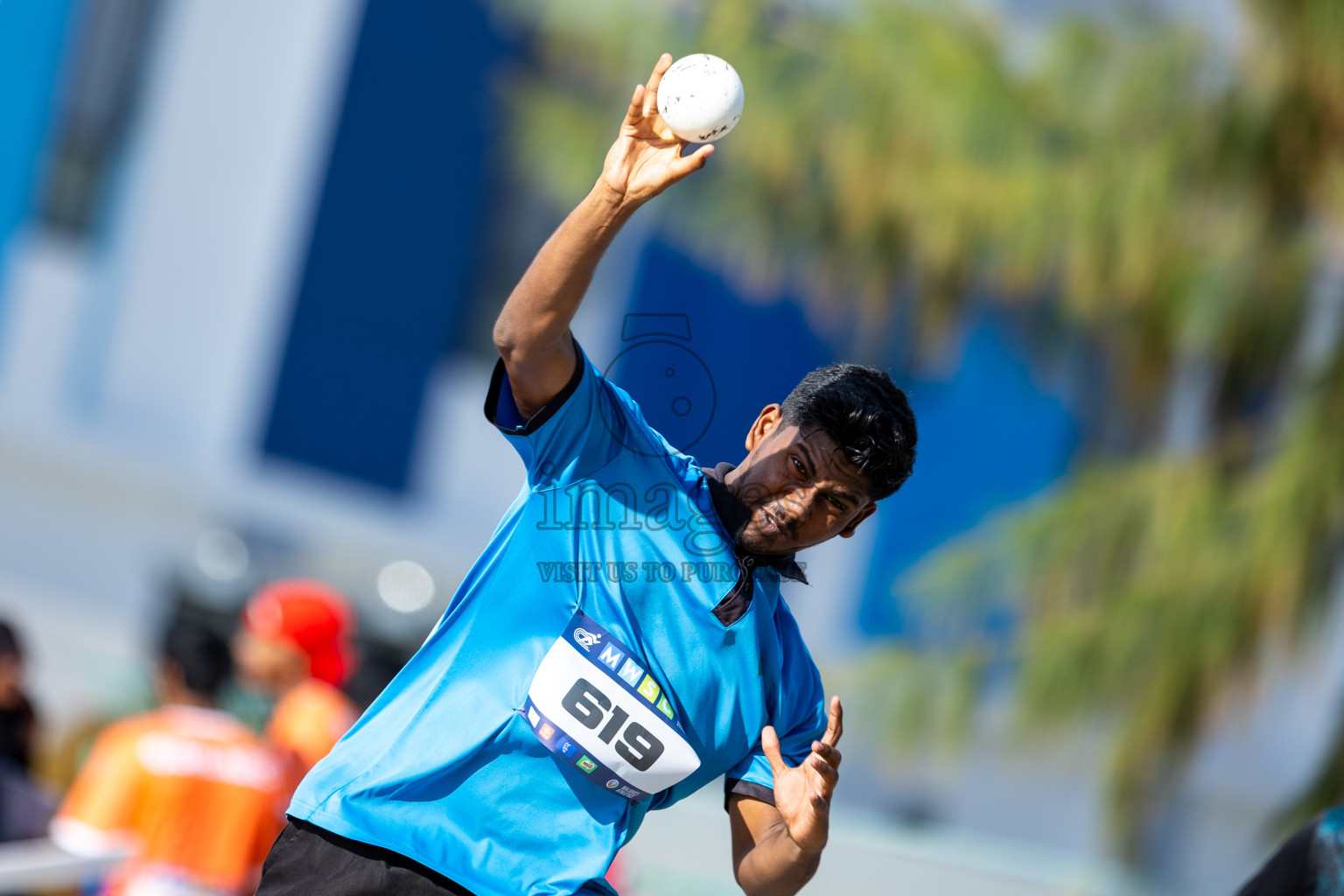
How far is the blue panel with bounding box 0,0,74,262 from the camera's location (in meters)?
7.68

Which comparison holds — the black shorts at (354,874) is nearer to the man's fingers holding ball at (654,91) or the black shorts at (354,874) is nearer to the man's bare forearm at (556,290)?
the man's bare forearm at (556,290)

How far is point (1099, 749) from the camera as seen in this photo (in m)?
4.41

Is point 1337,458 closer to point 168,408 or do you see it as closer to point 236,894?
point 236,894

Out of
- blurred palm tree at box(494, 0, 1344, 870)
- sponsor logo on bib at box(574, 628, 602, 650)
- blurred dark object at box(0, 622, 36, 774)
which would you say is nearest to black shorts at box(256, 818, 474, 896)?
sponsor logo on bib at box(574, 628, 602, 650)

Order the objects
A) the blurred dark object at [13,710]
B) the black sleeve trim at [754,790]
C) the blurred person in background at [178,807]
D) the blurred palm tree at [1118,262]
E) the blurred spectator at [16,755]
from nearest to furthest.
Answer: the black sleeve trim at [754,790]
the blurred person in background at [178,807]
the blurred spectator at [16,755]
the blurred dark object at [13,710]
the blurred palm tree at [1118,262]

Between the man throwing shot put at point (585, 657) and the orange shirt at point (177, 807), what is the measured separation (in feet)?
5.99

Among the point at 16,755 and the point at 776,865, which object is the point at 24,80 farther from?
the point at 776,865

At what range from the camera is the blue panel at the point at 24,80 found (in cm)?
768

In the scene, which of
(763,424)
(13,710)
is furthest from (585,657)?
(13,710)

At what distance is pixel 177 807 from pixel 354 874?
1916mm

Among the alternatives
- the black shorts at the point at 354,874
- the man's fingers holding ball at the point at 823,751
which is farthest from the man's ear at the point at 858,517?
the black shorts at the point at 354,874

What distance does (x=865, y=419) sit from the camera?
5.03 feet

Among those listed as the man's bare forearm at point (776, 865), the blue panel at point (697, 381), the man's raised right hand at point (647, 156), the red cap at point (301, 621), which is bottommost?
the red cap at point (301, 621)

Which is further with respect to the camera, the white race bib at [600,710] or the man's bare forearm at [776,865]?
the man's bare forearm at [776,865]
